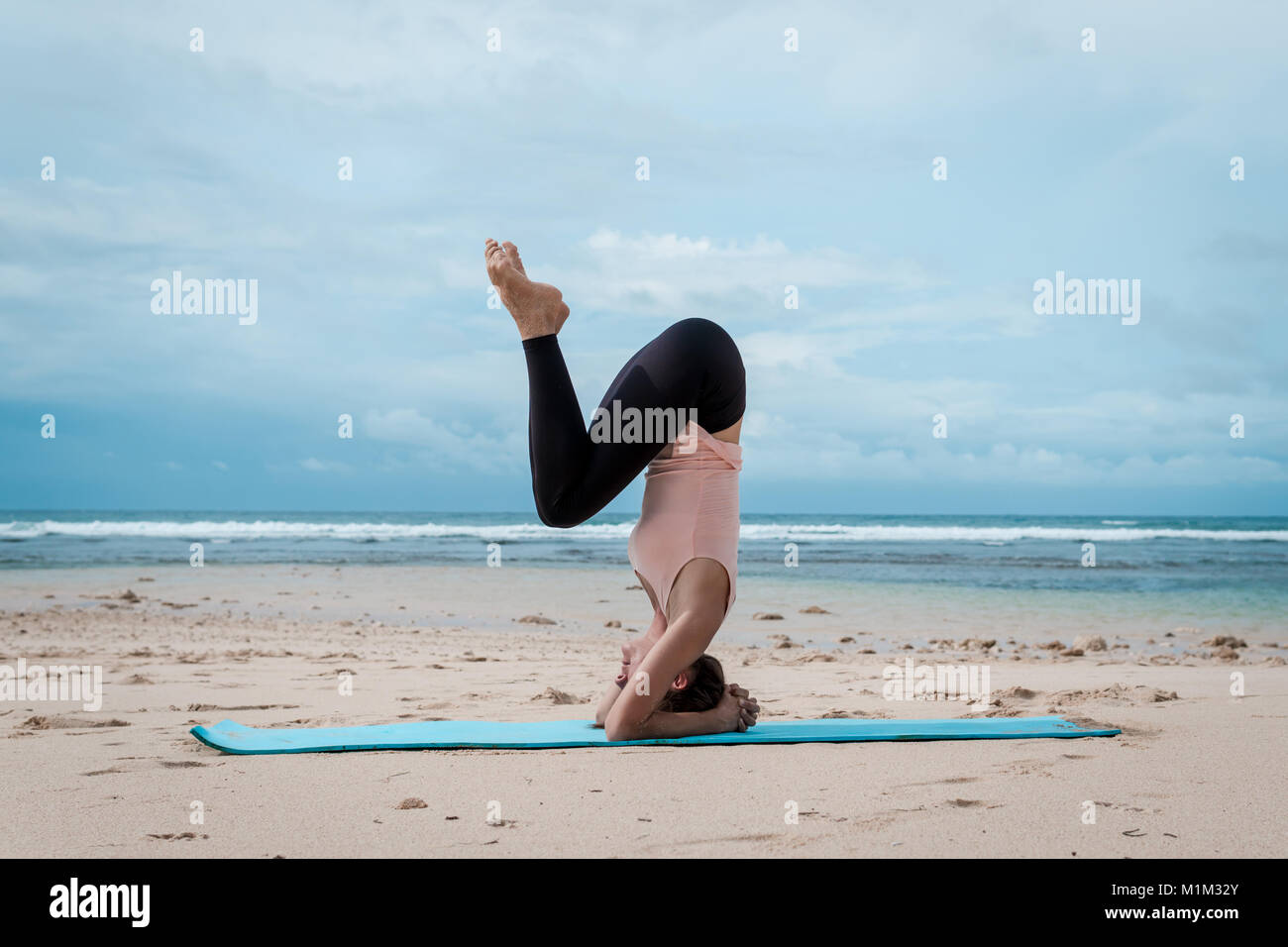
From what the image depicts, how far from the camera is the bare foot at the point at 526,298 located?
3439mm

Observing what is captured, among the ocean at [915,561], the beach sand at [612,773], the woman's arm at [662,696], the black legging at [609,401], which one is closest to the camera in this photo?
the beach sand at [612,773]

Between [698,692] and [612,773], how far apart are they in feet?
2.50

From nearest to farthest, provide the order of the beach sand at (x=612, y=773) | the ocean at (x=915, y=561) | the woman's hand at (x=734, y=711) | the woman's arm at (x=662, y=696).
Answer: the beach sand at (x=612, y=773), the woman's arm at (x=662, y=696), the woman's hand at (x=734, y=711), the ocean at (x=915, y=561)

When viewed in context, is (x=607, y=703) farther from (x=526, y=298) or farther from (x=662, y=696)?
(x=526, y=298)

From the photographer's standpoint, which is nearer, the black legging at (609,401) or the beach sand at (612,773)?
the beach sand at (612,773)

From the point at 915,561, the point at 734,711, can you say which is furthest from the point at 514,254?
the point at 915,561

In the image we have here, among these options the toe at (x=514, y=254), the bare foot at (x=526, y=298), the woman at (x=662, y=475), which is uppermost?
the toe at (x=514, y=254)

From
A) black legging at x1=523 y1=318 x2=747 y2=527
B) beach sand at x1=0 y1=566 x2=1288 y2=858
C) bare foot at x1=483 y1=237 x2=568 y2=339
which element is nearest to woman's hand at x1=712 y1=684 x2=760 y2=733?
beach sand at x1=0 y1=566 x2=1288 y2=858

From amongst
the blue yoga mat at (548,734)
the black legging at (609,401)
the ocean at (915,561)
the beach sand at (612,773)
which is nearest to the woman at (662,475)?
the black legging at (609,401)

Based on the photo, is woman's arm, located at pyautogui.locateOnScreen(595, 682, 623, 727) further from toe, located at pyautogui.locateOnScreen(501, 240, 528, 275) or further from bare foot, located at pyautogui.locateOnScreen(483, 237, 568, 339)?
toe, located at pyautogui.locateOnScreen(501, 240, 528, 275)

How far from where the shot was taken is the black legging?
3.40 m

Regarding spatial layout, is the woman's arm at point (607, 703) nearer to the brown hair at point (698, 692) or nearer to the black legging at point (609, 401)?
the brown hair at point (698, 692)
